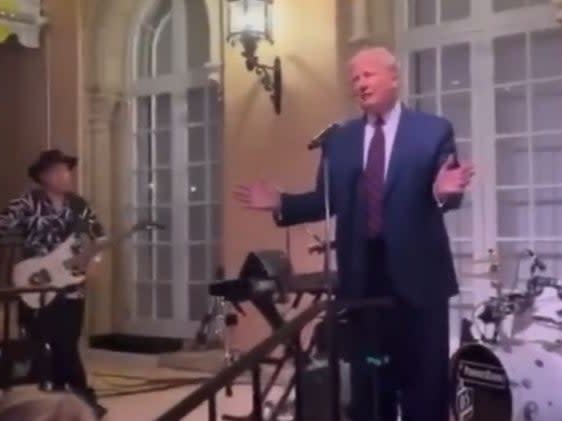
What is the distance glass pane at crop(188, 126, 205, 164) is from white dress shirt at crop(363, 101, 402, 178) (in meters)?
4.66

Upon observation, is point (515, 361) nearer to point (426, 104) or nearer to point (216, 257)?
point (426, 104)

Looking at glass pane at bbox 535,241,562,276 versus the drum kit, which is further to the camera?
glass pane at bbox 535,241,562,276

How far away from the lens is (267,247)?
6.48 meters

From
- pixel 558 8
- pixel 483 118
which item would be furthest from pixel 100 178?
pixel 558 8

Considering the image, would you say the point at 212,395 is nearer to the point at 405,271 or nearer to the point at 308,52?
the point at 405,271

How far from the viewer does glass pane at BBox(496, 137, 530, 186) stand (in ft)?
18.7

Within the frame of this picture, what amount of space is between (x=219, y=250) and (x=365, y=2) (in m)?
2.03

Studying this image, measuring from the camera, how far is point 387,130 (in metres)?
2.83

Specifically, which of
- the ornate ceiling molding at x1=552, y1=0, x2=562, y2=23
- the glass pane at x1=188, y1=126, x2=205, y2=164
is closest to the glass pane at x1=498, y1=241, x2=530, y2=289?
the ornate ceiling molding at x1=552, y1=0, x2=562, y2=23

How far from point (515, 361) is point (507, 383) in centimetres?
9

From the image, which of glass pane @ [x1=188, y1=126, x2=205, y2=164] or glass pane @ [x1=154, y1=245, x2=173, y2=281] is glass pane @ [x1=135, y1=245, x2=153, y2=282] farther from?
glass pane @ [x1=188, y1=126, x2=205, y2=164]

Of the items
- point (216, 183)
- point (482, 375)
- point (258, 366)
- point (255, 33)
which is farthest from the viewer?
point (216, 183)

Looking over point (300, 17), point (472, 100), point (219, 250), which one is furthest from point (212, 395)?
point (219, 250)

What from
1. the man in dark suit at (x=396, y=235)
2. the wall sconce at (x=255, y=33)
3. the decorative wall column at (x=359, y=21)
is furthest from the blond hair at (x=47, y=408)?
the wall sconce at (x=255, y=33)
